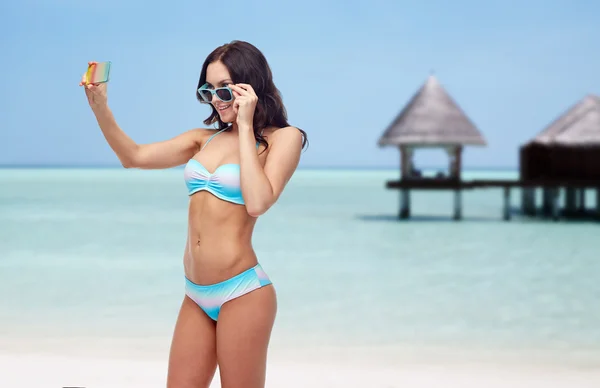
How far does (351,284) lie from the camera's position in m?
13.2

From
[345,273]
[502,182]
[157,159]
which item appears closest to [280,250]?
[345,273]

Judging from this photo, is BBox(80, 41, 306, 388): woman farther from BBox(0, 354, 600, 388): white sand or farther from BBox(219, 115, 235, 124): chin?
BBox(0, 354, 600, 388): white sand

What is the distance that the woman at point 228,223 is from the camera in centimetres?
238

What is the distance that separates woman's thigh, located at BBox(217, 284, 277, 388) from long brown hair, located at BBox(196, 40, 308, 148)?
424 millimetres

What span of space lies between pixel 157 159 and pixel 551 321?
808cm

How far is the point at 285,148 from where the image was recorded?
2377 mm

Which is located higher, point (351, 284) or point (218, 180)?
point (218, 180)

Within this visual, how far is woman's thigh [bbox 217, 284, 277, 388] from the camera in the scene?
2.39 m

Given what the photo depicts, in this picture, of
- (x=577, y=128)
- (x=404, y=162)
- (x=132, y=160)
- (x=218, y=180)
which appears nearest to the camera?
(x=218, y=180)

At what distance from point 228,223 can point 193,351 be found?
0.36 metres

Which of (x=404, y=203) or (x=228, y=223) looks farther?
(x=404, y=203)

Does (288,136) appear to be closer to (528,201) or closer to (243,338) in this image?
(243,338)

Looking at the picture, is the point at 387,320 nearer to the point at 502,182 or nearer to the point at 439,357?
the point at 439,357

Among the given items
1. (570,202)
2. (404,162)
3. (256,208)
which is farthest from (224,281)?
(570,202)
